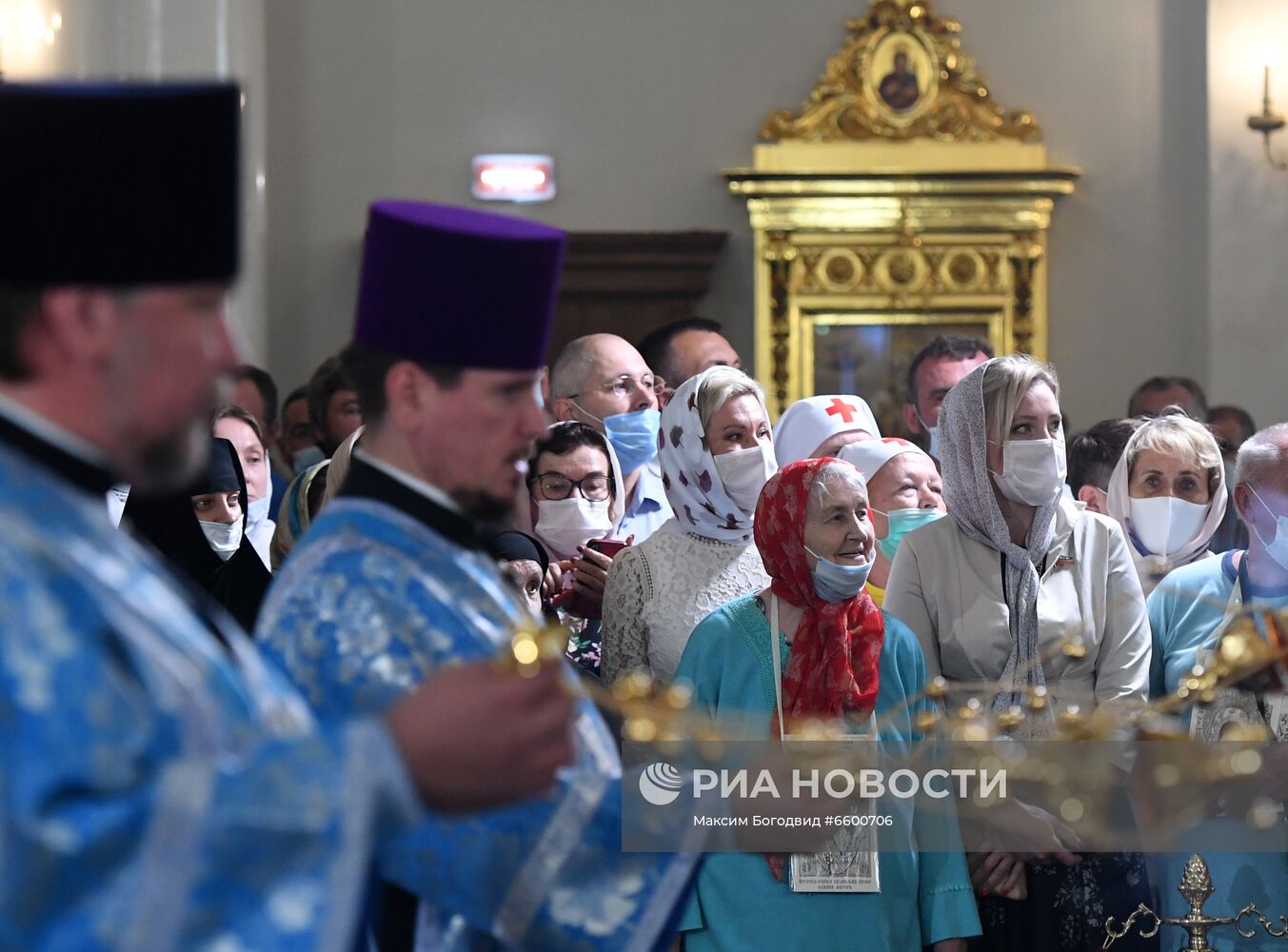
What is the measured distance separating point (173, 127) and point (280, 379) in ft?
30.5

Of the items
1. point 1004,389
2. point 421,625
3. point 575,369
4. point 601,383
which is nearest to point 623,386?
point 601,383

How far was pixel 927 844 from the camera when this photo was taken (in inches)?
150

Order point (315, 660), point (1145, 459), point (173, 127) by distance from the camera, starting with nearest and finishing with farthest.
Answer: point (173, 127) → point (315, 660) → point (1145, 459)

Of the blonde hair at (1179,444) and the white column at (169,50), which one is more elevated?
the white column at (169,50)

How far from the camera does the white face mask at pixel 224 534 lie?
458 centimetres

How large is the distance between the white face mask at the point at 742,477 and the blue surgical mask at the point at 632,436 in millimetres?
1124

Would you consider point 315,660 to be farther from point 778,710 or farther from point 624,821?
point 778,710

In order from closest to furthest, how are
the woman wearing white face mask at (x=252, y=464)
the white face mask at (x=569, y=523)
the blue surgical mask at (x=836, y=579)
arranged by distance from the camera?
the blue surgical mask at (x=836, y=579), the white face mask at (x=569, y=523), the woman wearing white face mask at (x=252, y=464)

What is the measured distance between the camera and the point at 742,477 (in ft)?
14.4

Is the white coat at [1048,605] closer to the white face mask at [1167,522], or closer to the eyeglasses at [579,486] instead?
the white face mask at [1167,522]

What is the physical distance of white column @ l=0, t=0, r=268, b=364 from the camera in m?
7.33

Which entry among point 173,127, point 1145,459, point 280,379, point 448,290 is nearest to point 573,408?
point 1145,459

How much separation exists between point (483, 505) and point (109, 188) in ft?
2.25

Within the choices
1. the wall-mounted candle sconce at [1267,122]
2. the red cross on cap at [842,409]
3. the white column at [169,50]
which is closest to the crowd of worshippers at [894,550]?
the red cross on cap at [842,409]
